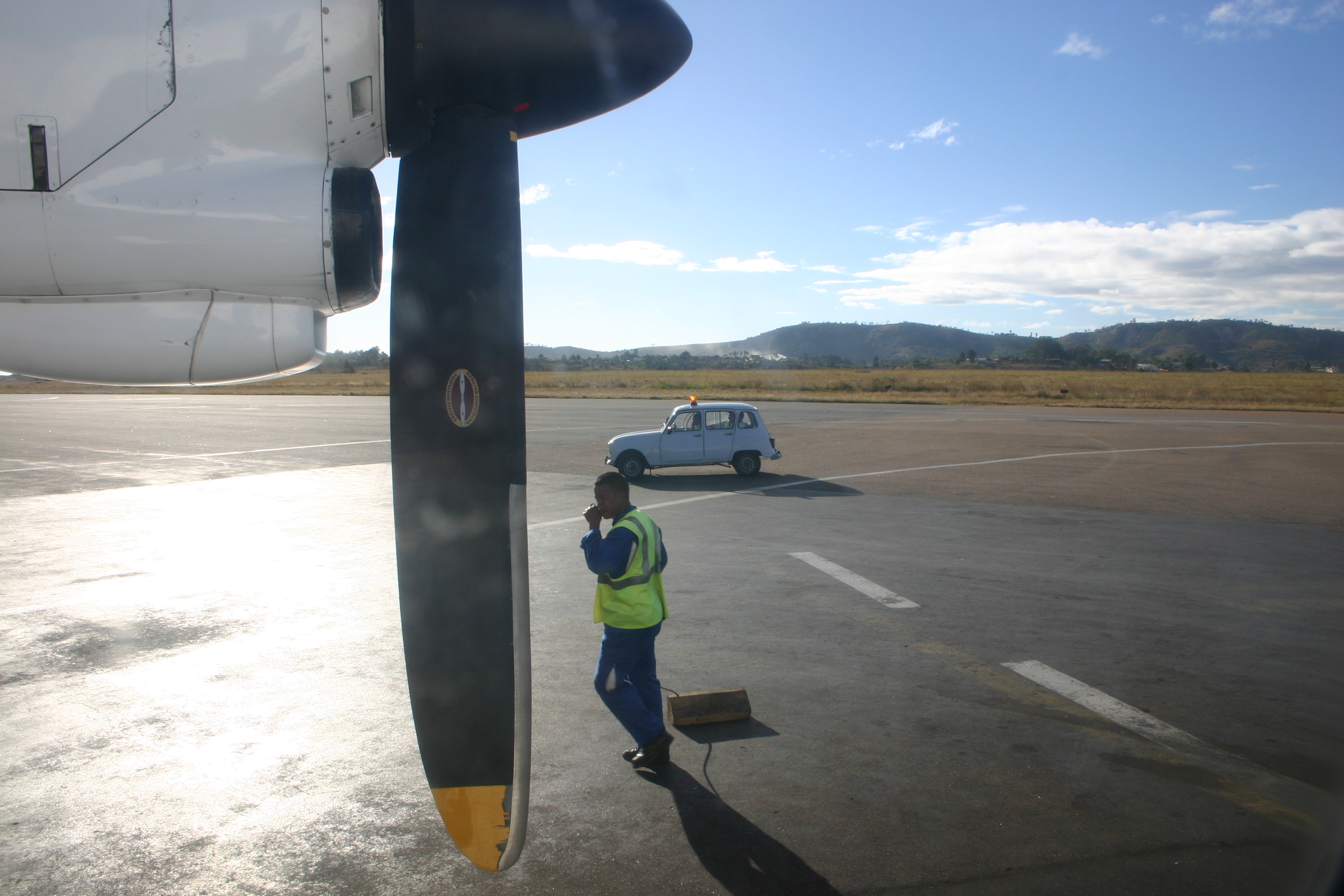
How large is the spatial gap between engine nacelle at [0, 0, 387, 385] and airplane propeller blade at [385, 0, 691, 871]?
21 centimetres

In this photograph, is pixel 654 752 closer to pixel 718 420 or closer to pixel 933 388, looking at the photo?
pixel 718 420

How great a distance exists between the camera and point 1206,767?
15.3 ft

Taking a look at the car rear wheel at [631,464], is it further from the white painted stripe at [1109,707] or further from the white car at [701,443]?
the white painted stripe at [1109,707]

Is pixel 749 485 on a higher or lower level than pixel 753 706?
higher

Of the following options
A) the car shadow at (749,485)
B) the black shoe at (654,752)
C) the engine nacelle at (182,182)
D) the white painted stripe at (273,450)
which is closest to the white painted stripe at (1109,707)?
the black shoe at (654,752)

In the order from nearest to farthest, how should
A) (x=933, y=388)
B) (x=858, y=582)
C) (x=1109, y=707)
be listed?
(x=1109, y=707) < (x=858, y=582) < (x=933, y=388)

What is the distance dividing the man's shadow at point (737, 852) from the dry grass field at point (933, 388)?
87.5ft

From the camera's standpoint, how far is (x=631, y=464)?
16719 mm

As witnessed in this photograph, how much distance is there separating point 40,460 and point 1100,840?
22.4 meters

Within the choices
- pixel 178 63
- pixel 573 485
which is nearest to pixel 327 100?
pixel 178 63

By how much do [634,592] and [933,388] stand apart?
5781 centimetres

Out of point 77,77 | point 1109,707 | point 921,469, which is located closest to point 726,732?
point 1109,707

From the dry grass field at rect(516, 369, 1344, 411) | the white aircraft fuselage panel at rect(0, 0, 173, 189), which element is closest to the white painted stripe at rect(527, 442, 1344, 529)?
the white aircraft fuselage panel at rect(0, 0, 173, 189)

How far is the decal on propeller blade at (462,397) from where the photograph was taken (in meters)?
2.10
